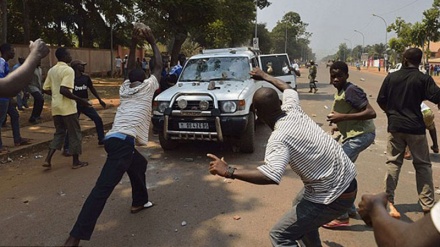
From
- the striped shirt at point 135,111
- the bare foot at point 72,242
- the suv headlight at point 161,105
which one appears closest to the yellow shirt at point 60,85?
the suv headlight at point 161,105

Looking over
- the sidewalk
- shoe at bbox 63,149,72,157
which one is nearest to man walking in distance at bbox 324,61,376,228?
shoe at bbox 63,149,72,157

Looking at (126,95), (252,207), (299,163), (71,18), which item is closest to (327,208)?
(299,163)

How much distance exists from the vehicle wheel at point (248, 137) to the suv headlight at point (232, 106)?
1.17ft

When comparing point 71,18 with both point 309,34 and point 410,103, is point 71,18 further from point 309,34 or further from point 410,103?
point 309,34

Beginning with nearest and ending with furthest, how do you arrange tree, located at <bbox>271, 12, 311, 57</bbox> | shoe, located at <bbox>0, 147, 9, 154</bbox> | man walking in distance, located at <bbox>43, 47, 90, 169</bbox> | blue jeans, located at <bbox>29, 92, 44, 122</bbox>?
man walking in distance, located at <bbox>43, 47, 90, 169</bbox> → shoe, located at <bbox>0, 147, 9, 154</bbox> → blue jeans, located at <bbox>29, 92, 44, 122</bbox> → tree, located at <bbox>271, 12, 311, 57</bbox>

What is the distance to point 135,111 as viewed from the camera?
360cm

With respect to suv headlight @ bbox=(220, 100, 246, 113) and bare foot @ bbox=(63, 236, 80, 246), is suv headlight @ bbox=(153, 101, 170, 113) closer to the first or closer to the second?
suv headlight @ bbox=(220, 100, 246, 113)

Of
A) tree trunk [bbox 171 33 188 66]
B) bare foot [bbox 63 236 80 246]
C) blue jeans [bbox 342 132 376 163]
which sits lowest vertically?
bare foot [bbox 63 236 80 246]

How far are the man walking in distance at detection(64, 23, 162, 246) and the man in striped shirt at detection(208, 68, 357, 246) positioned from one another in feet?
4.51

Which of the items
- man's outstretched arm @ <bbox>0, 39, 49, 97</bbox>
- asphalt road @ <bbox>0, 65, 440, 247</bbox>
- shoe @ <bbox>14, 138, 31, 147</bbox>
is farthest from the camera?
shoe @ <bbox>14, 138, 31, 147</bbox>

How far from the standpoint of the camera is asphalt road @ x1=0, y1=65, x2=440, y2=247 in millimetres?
3496

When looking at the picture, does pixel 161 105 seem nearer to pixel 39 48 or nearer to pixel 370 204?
pixel 39 48

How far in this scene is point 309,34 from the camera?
293ft

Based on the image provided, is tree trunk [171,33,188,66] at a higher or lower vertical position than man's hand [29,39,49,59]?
higher
